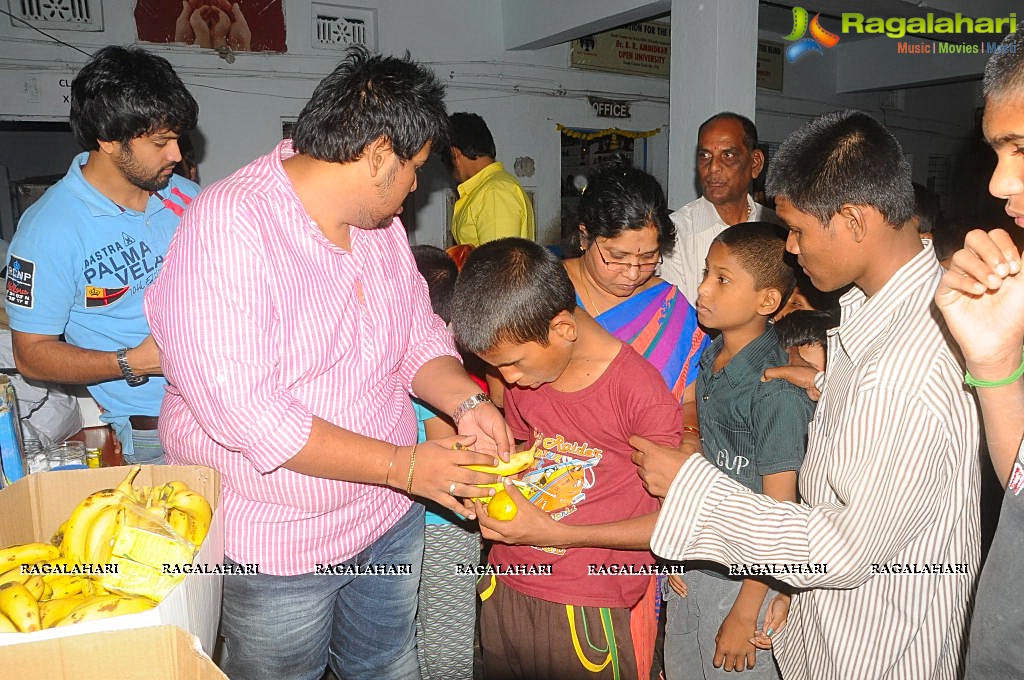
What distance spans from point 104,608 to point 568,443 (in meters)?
1.05

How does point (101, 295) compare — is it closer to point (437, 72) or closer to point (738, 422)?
point (738, 422)

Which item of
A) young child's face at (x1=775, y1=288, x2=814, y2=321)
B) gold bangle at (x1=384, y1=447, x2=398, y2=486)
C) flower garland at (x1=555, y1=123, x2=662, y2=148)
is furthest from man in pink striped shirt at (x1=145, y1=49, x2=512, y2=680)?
flower garland at (x1=555, y1=123, x2=662, y2=148)

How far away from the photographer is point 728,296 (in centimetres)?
203

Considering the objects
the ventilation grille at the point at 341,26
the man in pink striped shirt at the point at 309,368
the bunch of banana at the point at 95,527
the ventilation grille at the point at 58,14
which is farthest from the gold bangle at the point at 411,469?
the ventilation grille at the point at 341,26

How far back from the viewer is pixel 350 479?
4.83ft

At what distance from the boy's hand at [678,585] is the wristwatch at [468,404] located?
2.73 ft

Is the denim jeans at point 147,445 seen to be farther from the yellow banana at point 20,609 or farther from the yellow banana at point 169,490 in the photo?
the yellow banana at point 20,609

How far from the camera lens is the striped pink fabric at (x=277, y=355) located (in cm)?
133

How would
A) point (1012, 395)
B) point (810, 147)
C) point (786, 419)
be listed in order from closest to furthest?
point (1012, 395), point (810, 147), point (786, 419)

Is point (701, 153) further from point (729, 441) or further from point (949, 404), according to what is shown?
point (949, 404)

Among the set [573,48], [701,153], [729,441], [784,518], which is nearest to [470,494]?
[784,518]

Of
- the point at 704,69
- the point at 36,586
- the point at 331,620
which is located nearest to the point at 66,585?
the point at 36,586

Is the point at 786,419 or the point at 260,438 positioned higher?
the point at 260,438

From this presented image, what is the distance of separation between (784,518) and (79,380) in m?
1.94
